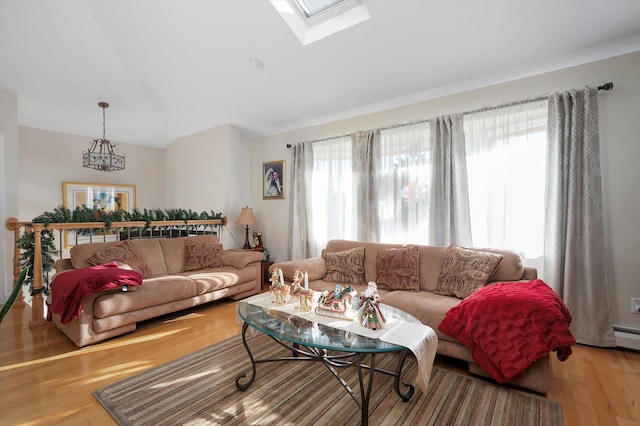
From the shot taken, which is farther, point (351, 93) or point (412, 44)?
point (351, 93)

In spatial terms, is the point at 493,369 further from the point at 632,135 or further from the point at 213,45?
the point at 213,45

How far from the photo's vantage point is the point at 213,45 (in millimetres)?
3662

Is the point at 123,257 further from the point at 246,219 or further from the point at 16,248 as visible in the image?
the point at 246,219

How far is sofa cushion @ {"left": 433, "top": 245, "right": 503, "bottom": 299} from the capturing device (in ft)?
8.80

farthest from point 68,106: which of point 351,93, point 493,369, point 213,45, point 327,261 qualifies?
point 493,369

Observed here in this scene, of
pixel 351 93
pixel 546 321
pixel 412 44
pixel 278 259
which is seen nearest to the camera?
pixel 546 321

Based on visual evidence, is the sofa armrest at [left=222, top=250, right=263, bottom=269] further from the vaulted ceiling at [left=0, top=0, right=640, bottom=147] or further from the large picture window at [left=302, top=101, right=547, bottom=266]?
the vaulted ceiling at [left=0, top=0, right=640, bottom=147]

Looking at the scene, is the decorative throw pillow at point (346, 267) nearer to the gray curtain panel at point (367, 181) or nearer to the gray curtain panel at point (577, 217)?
the gray curtain panel at point (367, 181)

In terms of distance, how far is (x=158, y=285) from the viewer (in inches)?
127

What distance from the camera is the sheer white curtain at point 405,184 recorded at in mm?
3658

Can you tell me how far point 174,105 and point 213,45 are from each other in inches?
74.2

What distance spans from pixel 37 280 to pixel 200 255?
164 centimetres

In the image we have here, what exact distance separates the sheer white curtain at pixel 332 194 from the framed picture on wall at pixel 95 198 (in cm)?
356

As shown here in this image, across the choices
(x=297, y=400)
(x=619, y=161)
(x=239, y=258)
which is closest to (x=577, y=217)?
(x=619, y=161)
